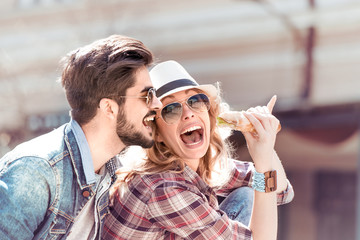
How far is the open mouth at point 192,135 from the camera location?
9.35 ft

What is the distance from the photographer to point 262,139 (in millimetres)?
2604

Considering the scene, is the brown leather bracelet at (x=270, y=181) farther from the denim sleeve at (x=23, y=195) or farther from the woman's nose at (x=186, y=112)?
the denim sleeve at (x=23, y=195)

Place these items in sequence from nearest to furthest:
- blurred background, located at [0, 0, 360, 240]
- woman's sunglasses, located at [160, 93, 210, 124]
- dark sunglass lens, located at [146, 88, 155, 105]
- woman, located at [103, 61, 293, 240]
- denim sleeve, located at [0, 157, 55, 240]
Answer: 1. denim sleeve, located at [0, 157, 55, 240]
2. woman, located at [103, 61, 293, 240]
3. dark sunglass lens, located at [146, 88, 155, 105]
4. woman's sunglasses, located at [160, 93, 210, 124]
5. blurred background, located at [0, 0, 360, 240]

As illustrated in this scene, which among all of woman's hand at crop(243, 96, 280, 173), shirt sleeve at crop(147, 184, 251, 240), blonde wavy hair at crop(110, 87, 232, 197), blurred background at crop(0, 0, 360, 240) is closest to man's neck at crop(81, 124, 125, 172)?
blonde wavy hair at crop(110, 87, 232, 197)

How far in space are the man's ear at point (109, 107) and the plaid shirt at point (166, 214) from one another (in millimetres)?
307

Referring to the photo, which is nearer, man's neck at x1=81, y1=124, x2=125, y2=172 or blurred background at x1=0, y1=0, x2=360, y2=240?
man's neck at x1=81, y1=124, x2=125, y2=172

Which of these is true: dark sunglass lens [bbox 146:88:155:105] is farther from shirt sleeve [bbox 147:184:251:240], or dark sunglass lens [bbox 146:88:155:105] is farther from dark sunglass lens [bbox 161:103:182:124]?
shirt sleeve [bbox 147:184:251:240]

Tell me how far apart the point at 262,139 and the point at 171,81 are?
1.76 ft

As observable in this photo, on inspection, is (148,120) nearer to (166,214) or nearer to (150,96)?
(150,96)

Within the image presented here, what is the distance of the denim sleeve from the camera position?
2.15 meters

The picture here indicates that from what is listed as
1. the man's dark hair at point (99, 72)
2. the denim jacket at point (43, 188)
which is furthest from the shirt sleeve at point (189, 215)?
the man's dark hair at point (99, 72)

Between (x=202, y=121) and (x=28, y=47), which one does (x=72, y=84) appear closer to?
(x=202, y=121)

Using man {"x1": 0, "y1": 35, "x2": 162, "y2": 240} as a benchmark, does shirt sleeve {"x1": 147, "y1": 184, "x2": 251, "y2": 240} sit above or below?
below

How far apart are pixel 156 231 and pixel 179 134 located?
1.62ft
